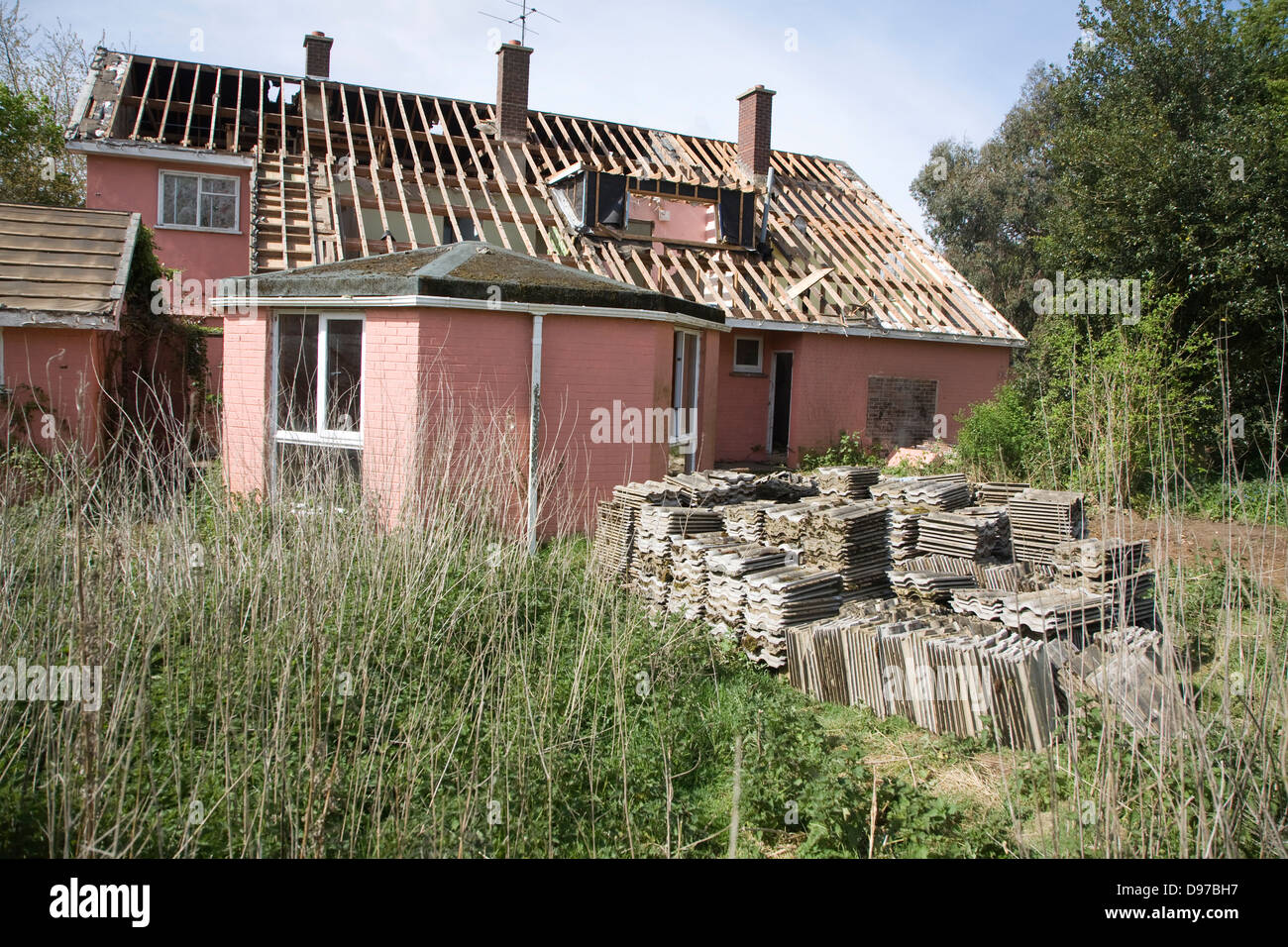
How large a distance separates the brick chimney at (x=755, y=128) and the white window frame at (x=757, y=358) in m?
5.45

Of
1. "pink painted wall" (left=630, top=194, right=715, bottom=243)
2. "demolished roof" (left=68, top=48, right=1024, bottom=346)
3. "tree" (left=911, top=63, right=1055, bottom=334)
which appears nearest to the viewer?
"demolished roof" (left=68, top=48, right=1024, bottom=346)

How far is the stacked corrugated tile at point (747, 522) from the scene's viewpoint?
8.25 m

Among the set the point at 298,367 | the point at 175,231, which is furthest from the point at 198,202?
the point at 298,367

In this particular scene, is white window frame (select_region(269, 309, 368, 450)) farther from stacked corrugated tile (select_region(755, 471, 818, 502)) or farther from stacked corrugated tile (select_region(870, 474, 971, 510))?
stacked corrugated tile (select_region(870, 474, 971, 510))

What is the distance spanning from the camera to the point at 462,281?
29.9ft

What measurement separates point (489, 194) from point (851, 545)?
475 inches

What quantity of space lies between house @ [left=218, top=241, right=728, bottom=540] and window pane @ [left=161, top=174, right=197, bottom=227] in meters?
8.01

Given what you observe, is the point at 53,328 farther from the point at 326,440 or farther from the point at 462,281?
the point at 462,281

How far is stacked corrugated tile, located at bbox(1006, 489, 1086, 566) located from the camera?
26.3 ft

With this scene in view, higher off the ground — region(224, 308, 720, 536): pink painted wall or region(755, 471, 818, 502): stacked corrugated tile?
region(224, 308, 720, 536): pink painted wall

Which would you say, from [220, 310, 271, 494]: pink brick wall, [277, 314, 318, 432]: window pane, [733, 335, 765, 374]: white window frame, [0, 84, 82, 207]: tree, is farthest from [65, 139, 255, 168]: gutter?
[733, 335, 765, 374]: white window frame
